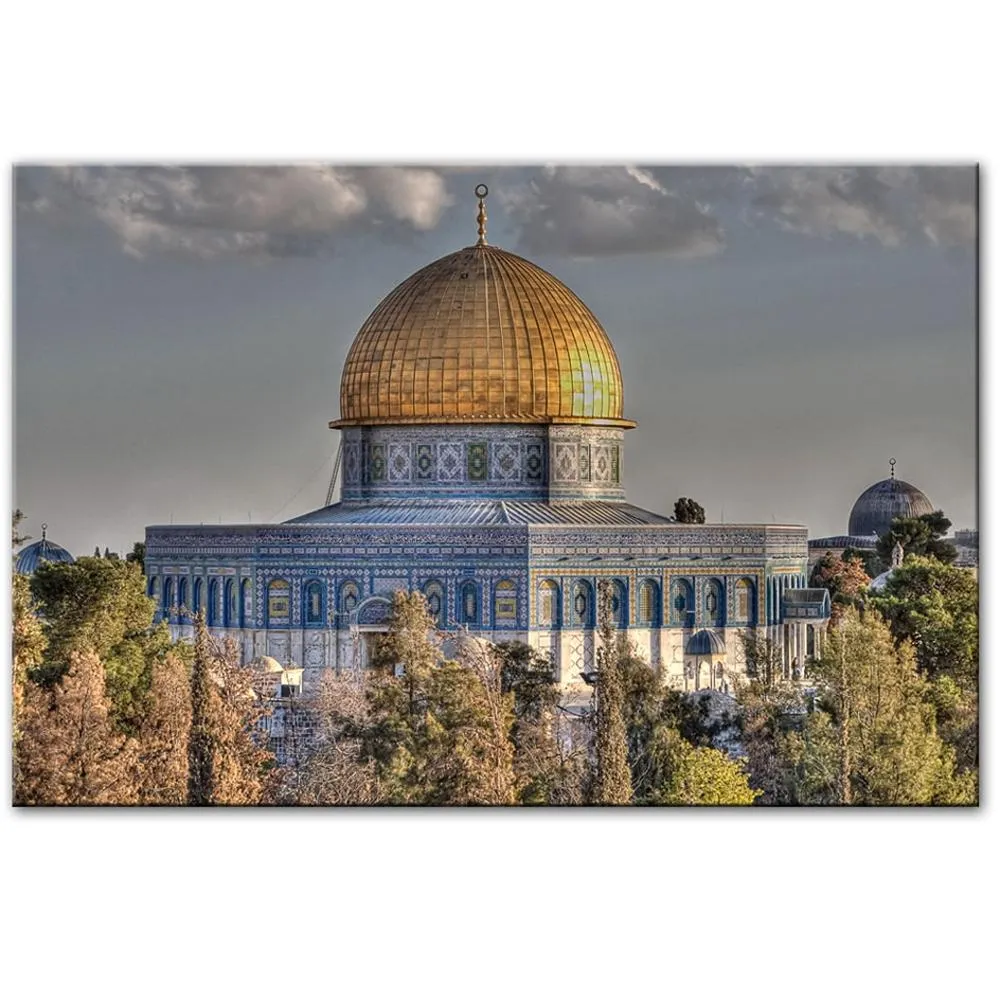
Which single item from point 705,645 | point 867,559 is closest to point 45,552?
point 705,645

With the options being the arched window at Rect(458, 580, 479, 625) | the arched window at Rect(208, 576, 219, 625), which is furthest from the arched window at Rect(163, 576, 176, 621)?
the arched window at Rect(458, 580, 479, 625)

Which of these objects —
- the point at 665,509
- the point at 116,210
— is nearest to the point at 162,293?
the point at 116,210

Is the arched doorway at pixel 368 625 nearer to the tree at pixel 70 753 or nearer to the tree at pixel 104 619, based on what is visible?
the tree at pixel 104 619

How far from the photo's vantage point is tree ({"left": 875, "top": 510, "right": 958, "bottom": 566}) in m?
26.5

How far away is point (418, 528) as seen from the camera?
2956 cm

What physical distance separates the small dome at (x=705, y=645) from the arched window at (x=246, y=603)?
4.33 m

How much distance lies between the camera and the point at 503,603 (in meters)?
29.8

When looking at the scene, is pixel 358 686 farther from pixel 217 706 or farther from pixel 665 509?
pixel 665 509

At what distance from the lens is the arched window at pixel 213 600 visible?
3050 cm

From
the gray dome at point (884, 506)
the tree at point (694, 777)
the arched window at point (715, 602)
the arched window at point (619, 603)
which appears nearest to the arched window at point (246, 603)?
the arched window at point (619, 603)

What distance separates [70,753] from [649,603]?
876 centimetres

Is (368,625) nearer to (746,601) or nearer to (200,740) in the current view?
(746,601)

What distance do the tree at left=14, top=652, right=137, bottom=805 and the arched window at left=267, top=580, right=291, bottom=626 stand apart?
6120 mm

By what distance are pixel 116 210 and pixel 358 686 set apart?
4626mm
